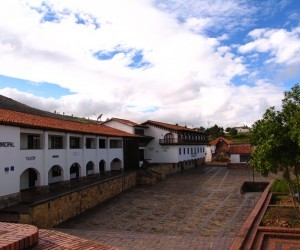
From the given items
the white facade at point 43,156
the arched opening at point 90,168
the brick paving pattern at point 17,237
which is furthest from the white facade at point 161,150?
the brick paving pattern at point 17,237

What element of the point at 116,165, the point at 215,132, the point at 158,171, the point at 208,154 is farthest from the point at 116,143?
the point at 215,132

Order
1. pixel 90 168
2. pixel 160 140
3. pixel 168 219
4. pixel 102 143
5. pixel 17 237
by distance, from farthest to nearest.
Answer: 1. pixel 160 140
2. pixel 102 143
3. pixel 90 168
4. pixel 168 219
5. pixel 17 237

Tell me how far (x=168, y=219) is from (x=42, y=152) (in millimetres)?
9669

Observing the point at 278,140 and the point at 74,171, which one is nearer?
the point at 278,140

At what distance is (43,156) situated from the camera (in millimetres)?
21938

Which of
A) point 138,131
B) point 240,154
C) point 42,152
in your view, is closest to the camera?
point 42,152

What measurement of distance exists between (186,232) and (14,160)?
414 inches

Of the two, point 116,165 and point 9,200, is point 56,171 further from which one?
point 116,165

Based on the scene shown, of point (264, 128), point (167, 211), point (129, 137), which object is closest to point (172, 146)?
point (129, 137)

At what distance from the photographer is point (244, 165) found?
5006 centimetres

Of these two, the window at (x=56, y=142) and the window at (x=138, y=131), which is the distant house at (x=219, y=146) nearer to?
the window at (x=138, y=131)

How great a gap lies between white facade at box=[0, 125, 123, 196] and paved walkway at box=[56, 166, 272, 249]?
3946 millimetres

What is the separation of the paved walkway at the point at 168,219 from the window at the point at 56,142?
19.8 feet

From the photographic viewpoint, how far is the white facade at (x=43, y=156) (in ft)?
58.8
